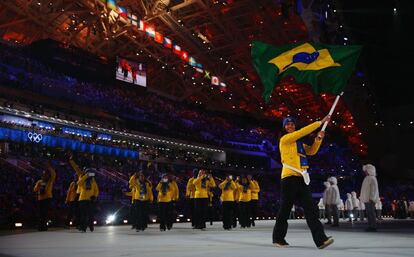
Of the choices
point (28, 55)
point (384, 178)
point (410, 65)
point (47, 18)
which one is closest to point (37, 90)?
point (28, 55)

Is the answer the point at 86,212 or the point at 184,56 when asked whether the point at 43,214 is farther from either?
the point at 184,56

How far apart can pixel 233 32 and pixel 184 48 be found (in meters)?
6.59

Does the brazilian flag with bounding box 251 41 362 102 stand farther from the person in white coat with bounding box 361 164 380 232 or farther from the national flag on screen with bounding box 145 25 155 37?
the national flag on screen with bounding box 145 25 155 37

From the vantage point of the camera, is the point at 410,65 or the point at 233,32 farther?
the point at 233,32

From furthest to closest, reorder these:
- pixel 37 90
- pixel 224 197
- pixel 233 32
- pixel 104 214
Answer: pixel 233 32 → pixel 37 90 → pixel 104 214 → pixel 224 197

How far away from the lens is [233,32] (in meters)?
43.0

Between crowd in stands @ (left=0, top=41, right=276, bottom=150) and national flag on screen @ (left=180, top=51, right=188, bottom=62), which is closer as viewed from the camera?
crowd in stands @ (left=0, top=41, right=276, bottom=150)

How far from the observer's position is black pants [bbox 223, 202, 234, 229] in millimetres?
14867

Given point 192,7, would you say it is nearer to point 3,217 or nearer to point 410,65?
point 410,65

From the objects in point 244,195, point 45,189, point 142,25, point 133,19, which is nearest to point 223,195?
point 244,195

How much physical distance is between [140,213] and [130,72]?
95.9 ft

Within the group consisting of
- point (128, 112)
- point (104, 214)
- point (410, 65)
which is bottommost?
point (104, 214)

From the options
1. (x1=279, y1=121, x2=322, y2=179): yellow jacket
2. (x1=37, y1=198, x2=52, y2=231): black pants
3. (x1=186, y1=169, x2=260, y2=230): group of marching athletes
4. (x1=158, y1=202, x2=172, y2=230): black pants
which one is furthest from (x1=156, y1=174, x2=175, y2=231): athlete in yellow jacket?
(x1=279, y1=121, x2=322, y2=179): yellow jacket

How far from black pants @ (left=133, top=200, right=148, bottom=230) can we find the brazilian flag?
25.5 feet
